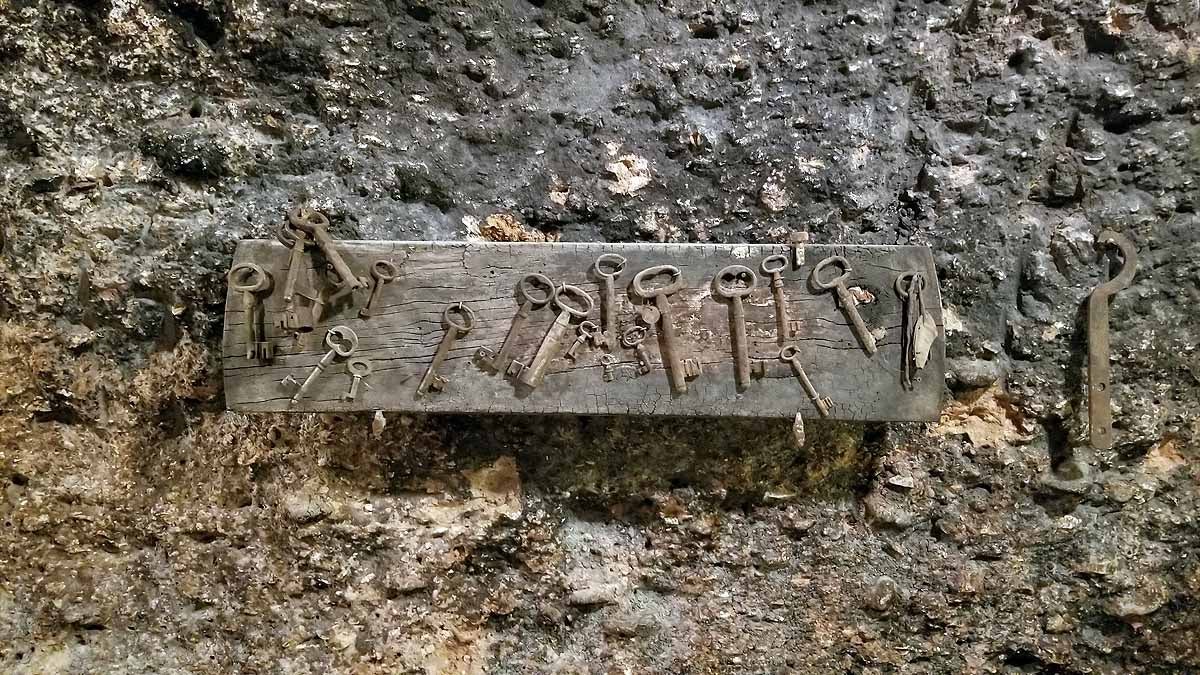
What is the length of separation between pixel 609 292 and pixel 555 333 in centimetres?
15

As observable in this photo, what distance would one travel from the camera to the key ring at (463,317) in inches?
63.2

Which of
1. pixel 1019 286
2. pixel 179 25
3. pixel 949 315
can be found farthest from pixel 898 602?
pixel 179 25

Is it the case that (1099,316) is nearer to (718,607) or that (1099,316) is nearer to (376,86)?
(718,607)

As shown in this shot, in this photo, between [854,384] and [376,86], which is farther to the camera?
[376,86]

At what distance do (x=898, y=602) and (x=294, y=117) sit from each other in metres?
1.92

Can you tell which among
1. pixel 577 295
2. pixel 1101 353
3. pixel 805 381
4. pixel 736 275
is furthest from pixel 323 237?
pixel 1101 353

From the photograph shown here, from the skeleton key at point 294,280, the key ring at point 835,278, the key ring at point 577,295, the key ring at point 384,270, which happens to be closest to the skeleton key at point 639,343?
the key ring at point 577,295

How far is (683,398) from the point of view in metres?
1.61

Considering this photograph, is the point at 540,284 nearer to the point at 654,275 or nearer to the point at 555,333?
the point at 555,333

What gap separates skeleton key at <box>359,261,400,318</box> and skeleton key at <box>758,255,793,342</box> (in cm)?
83

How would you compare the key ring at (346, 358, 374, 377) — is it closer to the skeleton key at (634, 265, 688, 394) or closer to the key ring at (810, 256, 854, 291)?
the skeleton key at (634, 265, 688, 394)

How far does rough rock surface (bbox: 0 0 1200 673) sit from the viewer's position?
5.61 feet

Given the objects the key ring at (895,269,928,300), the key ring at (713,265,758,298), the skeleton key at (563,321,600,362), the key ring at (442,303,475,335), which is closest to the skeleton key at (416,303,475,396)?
the key ring at (442,303,475,335)

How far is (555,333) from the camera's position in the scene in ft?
5.25
